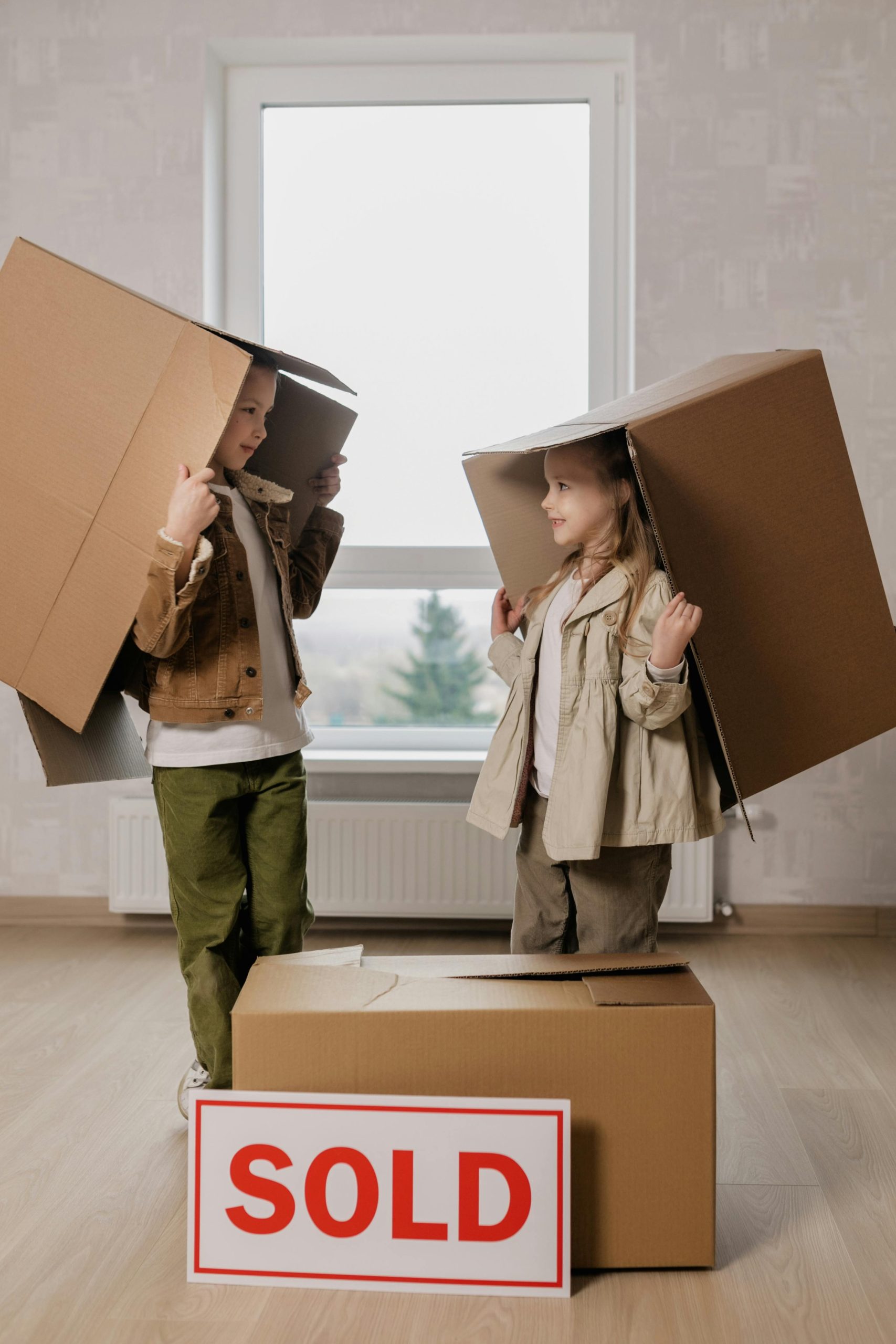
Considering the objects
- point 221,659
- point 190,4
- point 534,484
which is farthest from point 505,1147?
point 190,4

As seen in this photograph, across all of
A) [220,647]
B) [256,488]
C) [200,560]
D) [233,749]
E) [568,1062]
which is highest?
[256,488]

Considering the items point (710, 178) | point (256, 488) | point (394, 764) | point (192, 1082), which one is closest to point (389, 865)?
point (394, 764)

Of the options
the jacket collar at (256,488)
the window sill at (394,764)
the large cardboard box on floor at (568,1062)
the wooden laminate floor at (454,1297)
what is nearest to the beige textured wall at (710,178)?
the wooden laminate floor at (454,1297)

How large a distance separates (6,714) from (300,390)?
1.37m

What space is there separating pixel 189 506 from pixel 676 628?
0.59 m

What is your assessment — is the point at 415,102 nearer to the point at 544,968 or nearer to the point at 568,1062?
the point at 544,968

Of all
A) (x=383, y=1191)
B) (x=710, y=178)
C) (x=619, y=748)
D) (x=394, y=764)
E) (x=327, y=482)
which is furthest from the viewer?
(x=394, y=764)

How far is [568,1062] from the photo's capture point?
1144mm

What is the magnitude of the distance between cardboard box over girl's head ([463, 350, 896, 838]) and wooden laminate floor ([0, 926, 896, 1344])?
552 millimetres

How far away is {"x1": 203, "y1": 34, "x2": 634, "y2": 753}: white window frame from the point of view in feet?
7.91

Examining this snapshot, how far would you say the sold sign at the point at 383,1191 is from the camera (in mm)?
1102

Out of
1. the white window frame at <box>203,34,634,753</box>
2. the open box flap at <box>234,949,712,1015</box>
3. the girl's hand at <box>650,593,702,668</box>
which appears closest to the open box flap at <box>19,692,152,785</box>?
the open box flap at <box>234,949,712,1015</box>

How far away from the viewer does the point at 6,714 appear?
253 cm

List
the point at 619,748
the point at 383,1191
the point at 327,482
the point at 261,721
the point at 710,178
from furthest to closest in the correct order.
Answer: the point at 710,178
the point at 327,482
the point at 261,721
the point at 619,748
the point at 383,1191
